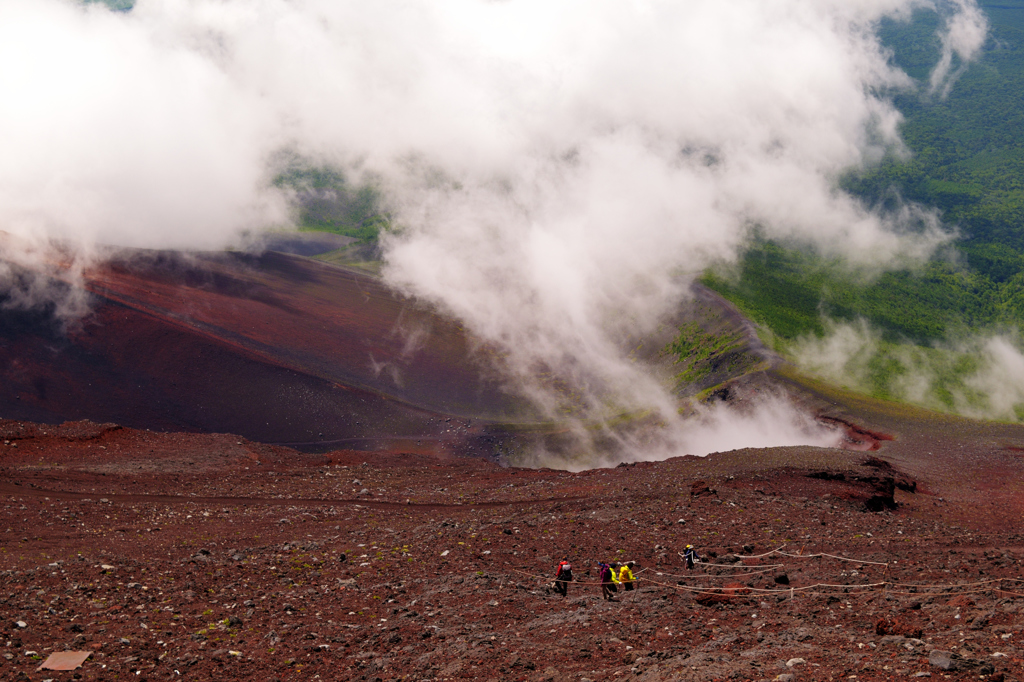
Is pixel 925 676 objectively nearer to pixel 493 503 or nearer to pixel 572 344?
pixel 493 503

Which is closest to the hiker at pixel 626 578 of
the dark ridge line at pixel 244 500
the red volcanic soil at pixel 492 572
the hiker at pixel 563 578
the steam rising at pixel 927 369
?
the red volcanic soil at pixel 492 572

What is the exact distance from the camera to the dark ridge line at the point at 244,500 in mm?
23938

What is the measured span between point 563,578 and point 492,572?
1824mm

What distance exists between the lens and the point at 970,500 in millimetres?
28375

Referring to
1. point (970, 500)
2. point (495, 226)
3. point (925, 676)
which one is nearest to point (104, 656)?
point (925, 676)

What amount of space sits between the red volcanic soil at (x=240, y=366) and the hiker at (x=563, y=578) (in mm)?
28324

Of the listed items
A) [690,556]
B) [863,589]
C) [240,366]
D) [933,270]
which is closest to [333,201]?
[240,366]

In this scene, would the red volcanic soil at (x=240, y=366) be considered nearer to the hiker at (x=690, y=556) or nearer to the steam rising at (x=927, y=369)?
the steam rising at (x=927, y=369)

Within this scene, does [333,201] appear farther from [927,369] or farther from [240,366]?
[927,369]

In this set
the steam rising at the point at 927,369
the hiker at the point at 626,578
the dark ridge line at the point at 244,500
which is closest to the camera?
the hiker at the point at 626,578

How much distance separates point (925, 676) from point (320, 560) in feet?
46.3

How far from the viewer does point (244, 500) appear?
84.4ft

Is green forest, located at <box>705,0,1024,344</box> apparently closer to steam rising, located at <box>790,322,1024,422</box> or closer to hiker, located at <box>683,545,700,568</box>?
steam rising, located at <box>790,322,1024,422</box>

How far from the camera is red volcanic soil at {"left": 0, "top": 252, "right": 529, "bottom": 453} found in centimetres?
4234
